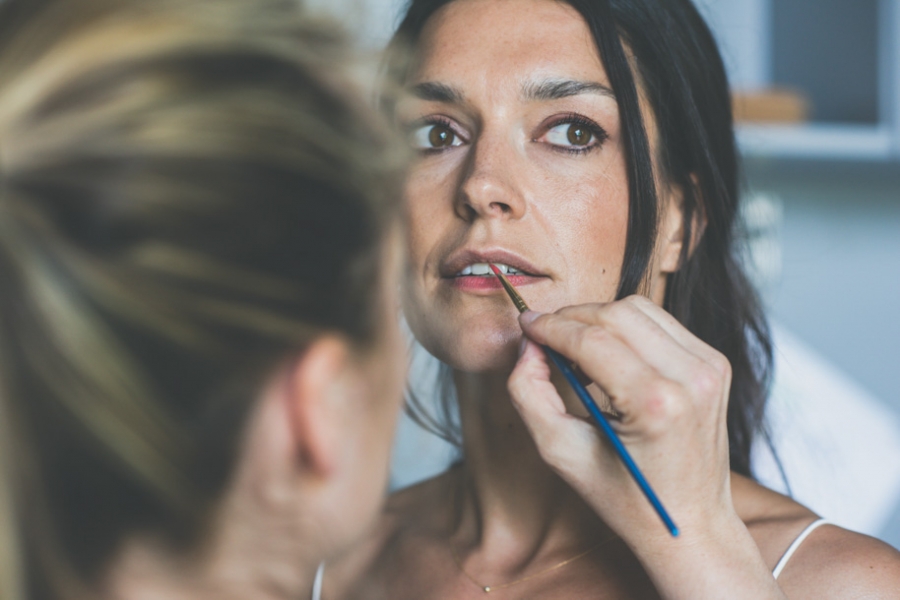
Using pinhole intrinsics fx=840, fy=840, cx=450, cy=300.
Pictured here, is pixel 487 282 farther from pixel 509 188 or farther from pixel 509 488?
pixel 509 488

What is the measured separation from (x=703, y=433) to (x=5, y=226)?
60 cm

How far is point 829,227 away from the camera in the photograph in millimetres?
2373

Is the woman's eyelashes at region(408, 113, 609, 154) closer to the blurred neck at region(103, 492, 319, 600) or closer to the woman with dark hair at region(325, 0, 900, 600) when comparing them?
the woman with dark hair at region(325, 0, 900, 600)

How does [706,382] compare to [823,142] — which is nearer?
[706,382]

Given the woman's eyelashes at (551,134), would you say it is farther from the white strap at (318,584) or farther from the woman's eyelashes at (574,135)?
the white strap at (318,584)

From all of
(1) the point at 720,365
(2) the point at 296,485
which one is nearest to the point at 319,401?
(2) the point at 296,485

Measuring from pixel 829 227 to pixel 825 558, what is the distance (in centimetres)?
167

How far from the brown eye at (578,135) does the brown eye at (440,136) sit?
15 cm

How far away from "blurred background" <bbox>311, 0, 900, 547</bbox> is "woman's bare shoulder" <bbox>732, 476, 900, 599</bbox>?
1.00m

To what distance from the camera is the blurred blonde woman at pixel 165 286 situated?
19.3 inches

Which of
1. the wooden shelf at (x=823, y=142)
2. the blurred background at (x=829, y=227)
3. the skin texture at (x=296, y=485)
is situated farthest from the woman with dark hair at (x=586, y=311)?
the wooden shelf at (x=823, y=142)

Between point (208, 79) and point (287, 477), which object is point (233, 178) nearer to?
point (208, 79)

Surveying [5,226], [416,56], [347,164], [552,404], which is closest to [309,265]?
[347,164]

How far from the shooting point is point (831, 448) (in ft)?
6.84
